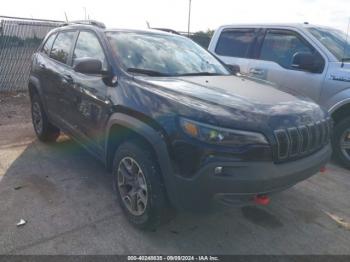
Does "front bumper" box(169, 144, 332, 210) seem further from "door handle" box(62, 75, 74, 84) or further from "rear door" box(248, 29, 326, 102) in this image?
"rear door" box(248, 29, 326, 102)

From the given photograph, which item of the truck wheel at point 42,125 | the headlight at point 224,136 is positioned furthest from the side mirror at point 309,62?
the truck wheel at point 42,125

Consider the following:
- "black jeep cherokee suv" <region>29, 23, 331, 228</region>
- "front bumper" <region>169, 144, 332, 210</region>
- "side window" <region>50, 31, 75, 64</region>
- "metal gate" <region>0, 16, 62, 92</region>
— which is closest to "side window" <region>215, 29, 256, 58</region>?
"black jeep cherokee suv" <region>29, 23, 331, 228</region>

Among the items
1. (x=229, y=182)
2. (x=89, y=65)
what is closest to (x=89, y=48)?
(x=89, y=65)

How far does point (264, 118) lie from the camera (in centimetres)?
246

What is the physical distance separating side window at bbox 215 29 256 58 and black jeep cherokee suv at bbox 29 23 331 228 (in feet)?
6.56

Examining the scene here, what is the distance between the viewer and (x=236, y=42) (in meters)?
6.07

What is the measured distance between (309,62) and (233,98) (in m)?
2.61

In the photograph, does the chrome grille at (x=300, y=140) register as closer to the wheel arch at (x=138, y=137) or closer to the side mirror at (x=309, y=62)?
the wheel arch at (x=138, y=137)

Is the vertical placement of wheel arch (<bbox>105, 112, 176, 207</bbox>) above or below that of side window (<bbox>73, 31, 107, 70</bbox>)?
below

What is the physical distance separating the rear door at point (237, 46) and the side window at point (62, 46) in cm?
286

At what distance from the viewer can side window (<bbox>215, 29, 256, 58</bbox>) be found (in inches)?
231

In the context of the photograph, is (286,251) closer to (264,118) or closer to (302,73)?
(264,118)

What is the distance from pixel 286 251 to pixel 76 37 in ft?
10.9

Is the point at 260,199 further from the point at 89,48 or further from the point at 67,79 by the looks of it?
the point at 67,79
